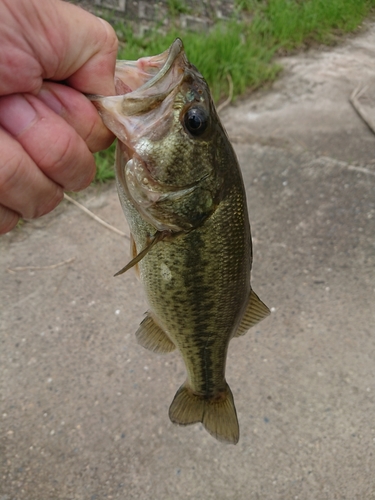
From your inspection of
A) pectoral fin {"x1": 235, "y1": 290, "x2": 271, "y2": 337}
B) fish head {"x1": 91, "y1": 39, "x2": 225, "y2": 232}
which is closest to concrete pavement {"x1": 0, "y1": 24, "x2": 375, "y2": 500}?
pectoral fin {"x1": 235, "y1": 290, "x2": 271, "y2": 337}

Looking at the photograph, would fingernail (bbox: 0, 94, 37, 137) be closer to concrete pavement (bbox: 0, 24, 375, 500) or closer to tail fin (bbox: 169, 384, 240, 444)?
tail fin (bbox: 169, 384, 240, 444)

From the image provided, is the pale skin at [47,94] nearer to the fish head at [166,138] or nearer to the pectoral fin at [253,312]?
the fish head at [166,138]

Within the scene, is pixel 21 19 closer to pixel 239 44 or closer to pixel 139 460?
pixel 139 460

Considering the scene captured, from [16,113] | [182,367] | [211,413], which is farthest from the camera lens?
[182,367]

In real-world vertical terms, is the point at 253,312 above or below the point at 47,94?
below

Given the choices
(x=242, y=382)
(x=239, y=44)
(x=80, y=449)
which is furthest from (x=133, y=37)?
(x=80, y=449)

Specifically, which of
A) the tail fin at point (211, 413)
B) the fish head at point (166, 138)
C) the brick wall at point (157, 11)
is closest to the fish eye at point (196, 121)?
the fish head at point (166, 138)

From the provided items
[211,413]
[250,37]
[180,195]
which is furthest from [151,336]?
[250,37]

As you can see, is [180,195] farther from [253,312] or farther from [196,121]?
[253,312]
